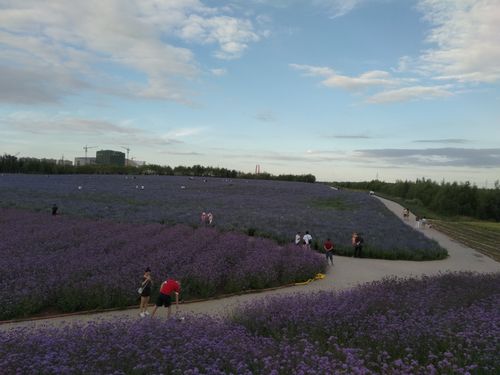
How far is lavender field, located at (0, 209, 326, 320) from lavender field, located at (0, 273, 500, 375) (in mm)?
3512

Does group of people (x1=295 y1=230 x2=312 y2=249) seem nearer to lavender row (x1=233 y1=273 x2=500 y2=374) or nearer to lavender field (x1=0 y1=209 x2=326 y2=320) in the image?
lavender field (x1=0 y1=209 x2=326 y2=320)

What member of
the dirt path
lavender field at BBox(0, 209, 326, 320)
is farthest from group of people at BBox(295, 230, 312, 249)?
lavender field at BBox(0, 209, 326, 320)

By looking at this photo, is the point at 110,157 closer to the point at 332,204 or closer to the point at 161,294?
the point at 332,204

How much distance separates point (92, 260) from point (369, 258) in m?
13.1

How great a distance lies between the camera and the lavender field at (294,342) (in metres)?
5.35

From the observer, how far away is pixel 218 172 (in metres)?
102

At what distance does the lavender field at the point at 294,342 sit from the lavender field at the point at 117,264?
351 cm

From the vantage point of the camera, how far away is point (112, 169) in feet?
310

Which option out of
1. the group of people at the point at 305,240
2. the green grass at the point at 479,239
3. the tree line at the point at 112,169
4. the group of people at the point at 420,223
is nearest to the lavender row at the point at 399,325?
the group of people at the point at 305,240

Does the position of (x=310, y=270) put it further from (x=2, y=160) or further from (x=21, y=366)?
(x=2, y=160)

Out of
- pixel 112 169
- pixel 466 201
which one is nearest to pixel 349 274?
pixel 466 201

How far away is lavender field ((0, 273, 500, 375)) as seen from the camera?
5352 mm

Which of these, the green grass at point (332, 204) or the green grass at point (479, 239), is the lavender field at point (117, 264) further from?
the green grass at point (332, 204)

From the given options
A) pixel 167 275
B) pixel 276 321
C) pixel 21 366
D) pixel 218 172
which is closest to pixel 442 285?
pixel 276 321
